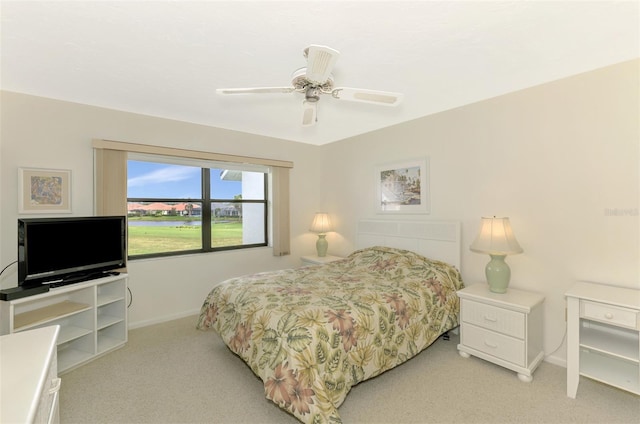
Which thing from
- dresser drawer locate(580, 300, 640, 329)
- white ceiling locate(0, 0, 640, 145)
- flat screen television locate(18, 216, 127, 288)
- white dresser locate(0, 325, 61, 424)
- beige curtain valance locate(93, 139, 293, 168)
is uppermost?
white ceiling locate(0, 0, 640, 145)

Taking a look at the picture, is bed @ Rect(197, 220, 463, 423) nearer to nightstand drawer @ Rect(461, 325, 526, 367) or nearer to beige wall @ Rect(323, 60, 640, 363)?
nightstand drawer @ Rect(461, 325, 526, 367)

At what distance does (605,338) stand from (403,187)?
222 cm

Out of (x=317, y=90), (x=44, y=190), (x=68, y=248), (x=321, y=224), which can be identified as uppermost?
(x=317, y=90)

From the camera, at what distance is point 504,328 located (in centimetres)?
236

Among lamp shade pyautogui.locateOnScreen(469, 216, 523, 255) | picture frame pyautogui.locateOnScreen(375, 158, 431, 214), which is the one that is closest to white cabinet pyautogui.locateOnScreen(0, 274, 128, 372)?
picture frame pyautogui.locateOnScreen(375, 158, 431, 214)

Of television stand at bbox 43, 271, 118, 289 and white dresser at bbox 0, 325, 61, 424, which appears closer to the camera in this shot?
white dresser at bbox 0, 325, 61, 424

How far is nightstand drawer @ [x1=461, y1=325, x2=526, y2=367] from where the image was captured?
228 centimetres

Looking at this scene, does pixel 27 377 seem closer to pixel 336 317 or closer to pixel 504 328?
pixel 336 317

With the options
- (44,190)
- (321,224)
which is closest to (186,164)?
(44,190)

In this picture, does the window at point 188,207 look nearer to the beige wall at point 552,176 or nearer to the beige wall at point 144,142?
the beige wall at point 144,142

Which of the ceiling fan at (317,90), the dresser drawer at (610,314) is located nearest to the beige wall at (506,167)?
the dresser drawer at (610,314)

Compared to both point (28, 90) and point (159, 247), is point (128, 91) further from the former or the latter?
point (159, 247)

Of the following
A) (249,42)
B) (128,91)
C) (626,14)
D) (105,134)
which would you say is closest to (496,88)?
(626,14)

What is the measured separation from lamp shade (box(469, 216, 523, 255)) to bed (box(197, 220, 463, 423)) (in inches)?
18.7
